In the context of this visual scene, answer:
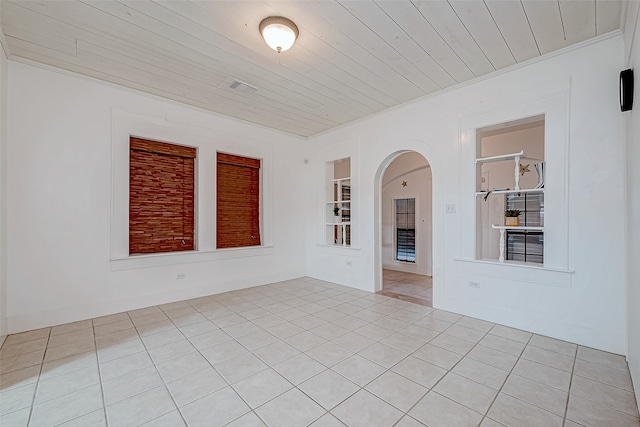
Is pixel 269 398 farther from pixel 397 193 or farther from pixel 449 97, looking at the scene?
pixel 397 193

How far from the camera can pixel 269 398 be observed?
1968mm

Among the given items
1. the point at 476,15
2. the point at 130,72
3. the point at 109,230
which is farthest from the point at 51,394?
the point at 476,15

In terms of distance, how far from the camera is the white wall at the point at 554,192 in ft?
8.67

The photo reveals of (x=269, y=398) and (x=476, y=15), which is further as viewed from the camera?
(x=476, y=15)

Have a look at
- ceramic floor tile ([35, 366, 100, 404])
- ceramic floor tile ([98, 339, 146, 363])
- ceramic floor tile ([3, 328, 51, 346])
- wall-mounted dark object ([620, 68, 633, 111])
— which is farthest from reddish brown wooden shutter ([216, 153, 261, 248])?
wall-mounted dark object ([620, 68, 633, 111])

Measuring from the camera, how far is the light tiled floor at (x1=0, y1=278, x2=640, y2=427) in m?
1.80

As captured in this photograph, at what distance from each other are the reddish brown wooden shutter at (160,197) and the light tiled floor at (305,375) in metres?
1.13

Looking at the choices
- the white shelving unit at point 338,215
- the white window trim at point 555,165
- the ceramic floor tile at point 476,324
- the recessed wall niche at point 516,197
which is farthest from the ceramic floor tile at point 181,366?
the recessed wall niche at point 516,197

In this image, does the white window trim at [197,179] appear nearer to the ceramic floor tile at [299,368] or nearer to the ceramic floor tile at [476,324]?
the ceramic floor tile at [299,368]

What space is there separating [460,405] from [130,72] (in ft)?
15.4

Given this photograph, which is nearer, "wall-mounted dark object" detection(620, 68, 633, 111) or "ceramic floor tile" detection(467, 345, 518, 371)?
"wall-mounted dark object" detection(620, 68, 633, 111)

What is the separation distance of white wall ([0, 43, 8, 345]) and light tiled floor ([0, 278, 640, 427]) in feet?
1.01

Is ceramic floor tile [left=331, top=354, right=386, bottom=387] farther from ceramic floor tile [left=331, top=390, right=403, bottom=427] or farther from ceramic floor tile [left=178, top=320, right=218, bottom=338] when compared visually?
ceramic floor tile [left=178, top=320, right=218, bottom=338]

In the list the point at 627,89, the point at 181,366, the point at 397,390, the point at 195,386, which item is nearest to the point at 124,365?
the point at 181,366
